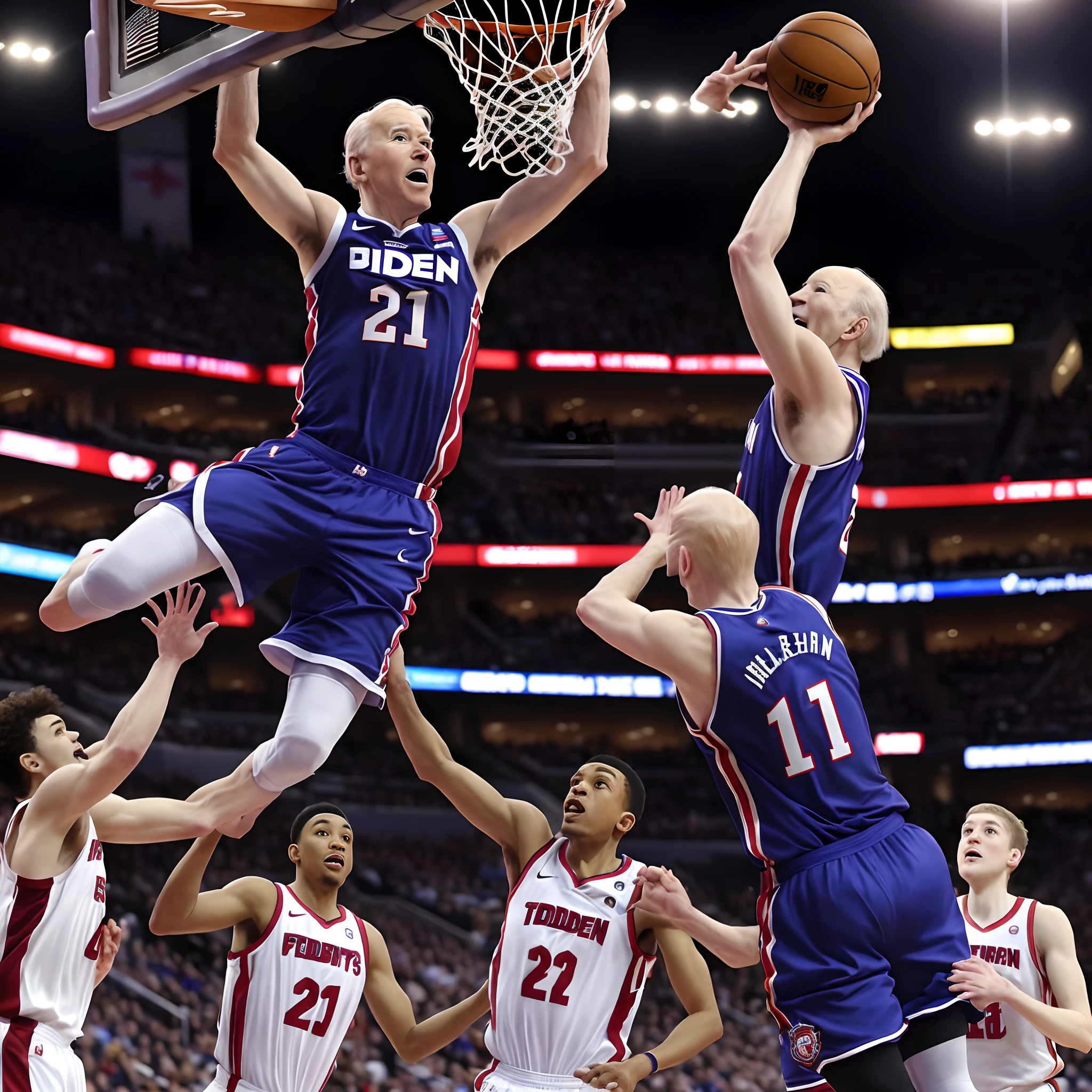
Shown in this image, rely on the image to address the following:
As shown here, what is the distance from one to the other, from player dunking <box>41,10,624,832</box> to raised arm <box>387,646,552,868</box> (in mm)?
587

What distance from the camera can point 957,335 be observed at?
2733cm

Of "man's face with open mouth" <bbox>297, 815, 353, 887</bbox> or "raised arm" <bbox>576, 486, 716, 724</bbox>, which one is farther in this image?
"man's face with open mouth" <bbox>297, 815, 353, 887</bbox>

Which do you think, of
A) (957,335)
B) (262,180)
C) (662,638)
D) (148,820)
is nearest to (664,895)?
(662,638)

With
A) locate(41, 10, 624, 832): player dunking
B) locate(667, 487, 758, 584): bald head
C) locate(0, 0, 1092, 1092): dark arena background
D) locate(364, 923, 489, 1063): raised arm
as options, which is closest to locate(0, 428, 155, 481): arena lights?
locate(0, 0, 1092, 1092): dark arena background

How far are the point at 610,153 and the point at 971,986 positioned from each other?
2280 centimetres

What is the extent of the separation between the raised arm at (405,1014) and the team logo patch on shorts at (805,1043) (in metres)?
2.17

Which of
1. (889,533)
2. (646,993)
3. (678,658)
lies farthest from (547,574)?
(678,658)

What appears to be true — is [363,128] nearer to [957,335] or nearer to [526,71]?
[526,71]

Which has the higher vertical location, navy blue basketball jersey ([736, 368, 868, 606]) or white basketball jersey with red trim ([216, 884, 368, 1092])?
navy blue basketball jersey ([736, 368, 868, 606])

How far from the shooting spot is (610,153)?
24766mm

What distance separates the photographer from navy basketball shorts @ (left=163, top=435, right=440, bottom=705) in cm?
427

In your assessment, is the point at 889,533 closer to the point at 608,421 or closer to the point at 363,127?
the point at 608,421

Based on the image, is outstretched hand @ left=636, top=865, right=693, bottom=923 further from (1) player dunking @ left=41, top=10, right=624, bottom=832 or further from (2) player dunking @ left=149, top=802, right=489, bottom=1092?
(2) player dunking @ left=149, top=802, right=489, bottom=1092

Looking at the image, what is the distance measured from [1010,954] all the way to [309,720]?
11.7 feet
